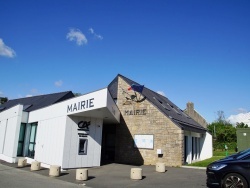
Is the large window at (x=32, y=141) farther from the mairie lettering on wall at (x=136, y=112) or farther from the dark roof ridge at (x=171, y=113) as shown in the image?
the dark roof ridge at (x=171, y=113)

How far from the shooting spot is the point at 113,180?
12336mm

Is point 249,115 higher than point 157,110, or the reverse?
point 249,115

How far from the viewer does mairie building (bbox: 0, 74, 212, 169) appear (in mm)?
16031

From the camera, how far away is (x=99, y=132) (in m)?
18.0

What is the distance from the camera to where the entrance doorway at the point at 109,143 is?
22.3 m

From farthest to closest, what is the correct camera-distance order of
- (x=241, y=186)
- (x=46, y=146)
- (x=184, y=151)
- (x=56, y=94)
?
(x=56, y=94)
(x=184, y=151)
(x=46, y=146)
(x=241, y=186)

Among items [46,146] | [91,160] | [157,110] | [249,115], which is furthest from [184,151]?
[249,115]

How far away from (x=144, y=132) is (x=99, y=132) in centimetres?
373

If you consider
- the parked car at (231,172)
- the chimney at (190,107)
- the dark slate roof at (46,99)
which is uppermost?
the chimney at (190,107)

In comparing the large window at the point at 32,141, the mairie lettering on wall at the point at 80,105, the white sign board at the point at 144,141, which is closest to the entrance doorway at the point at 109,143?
the white sign board at the point at 144,141

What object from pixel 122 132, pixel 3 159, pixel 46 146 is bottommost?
pixel 3 159

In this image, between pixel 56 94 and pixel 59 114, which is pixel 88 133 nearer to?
pixel 59 114

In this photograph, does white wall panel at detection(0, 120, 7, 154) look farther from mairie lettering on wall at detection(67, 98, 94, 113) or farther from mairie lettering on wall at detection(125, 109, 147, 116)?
mairie lettering on wall at detection(125, 109, 147, 116)

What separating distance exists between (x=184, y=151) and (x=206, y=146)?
8202mm
